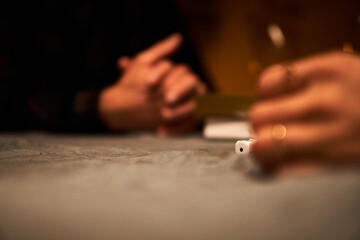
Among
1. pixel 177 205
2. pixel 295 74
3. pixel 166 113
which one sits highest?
pixel 166 113

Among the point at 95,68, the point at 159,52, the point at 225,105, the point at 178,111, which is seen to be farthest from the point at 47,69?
the point at 225,105

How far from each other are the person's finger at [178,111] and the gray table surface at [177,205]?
1.53 ft

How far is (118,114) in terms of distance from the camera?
83cm

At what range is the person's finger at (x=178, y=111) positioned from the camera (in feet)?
2.54

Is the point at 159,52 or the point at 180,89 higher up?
the point at 159,52

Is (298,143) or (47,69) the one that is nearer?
(298,143)

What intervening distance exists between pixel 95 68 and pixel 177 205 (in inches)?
37.0

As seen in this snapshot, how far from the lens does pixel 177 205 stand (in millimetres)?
234

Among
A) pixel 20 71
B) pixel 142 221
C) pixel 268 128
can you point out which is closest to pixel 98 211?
pixel 142 221

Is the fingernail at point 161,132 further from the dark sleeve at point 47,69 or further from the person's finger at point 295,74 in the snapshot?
the person's finger at point 295,74

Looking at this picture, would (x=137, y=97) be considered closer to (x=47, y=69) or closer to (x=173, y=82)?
(x=173, y=82)

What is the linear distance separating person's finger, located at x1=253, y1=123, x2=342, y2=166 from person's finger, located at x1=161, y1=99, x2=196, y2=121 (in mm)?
494

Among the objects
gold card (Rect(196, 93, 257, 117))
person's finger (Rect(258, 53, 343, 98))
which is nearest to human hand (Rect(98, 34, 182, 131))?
gold card (Rect(196, 93, 257, 117))

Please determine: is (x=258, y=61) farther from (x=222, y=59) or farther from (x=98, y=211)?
(x=98, y=211)
